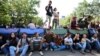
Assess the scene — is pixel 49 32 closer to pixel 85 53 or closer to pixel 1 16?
pixel 85 53

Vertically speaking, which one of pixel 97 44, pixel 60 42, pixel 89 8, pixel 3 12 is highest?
pixel 3 12

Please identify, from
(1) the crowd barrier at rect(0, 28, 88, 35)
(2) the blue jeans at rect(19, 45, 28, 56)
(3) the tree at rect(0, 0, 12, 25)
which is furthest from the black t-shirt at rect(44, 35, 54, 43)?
(3) the tree at rect(0, 0, 12, 25)

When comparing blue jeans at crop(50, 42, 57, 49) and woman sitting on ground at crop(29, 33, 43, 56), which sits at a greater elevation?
woman sitting on ground at crop(29, 33, 43, 56)

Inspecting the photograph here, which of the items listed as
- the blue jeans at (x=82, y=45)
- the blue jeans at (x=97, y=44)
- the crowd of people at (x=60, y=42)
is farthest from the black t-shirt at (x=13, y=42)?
the blue jeans at (x=97, y=44)

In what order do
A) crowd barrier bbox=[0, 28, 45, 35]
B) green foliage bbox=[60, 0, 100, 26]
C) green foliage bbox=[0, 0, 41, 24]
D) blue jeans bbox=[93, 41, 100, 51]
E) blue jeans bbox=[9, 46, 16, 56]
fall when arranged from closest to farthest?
1. blue jeans bbox=[9, 46, 16, 56]
2. crowd barrier bbox=[0, 28, 45, 35]
3. blue jeans bbox=[93, 41, 100, 51]
4. green foliage bbox=[0, 0, 41, 24]
5. green foliage bbox=[60, 0, 100, 26]

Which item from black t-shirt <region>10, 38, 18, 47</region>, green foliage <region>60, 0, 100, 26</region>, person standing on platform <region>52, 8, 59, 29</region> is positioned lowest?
green foliage <region>60, 0, 100, 26</region>

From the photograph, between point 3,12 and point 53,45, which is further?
point 3,12

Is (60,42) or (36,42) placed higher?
(36,42)

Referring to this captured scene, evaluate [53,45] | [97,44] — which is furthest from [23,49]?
[97,44]

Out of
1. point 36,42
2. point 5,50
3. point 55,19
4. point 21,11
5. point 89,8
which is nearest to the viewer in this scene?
point 5,50

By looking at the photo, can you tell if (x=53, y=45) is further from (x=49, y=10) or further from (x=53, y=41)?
(x=49, y=10)

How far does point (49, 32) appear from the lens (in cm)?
1431

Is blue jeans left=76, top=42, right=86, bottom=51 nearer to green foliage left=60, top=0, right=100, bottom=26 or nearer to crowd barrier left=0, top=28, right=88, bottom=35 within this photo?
crowd barrier left=0, top=28, right=88, bottom=35

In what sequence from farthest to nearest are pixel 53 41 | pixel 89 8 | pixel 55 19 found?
1. pixel 89 8
2. pixel 55 19
3. pixel 53 41
